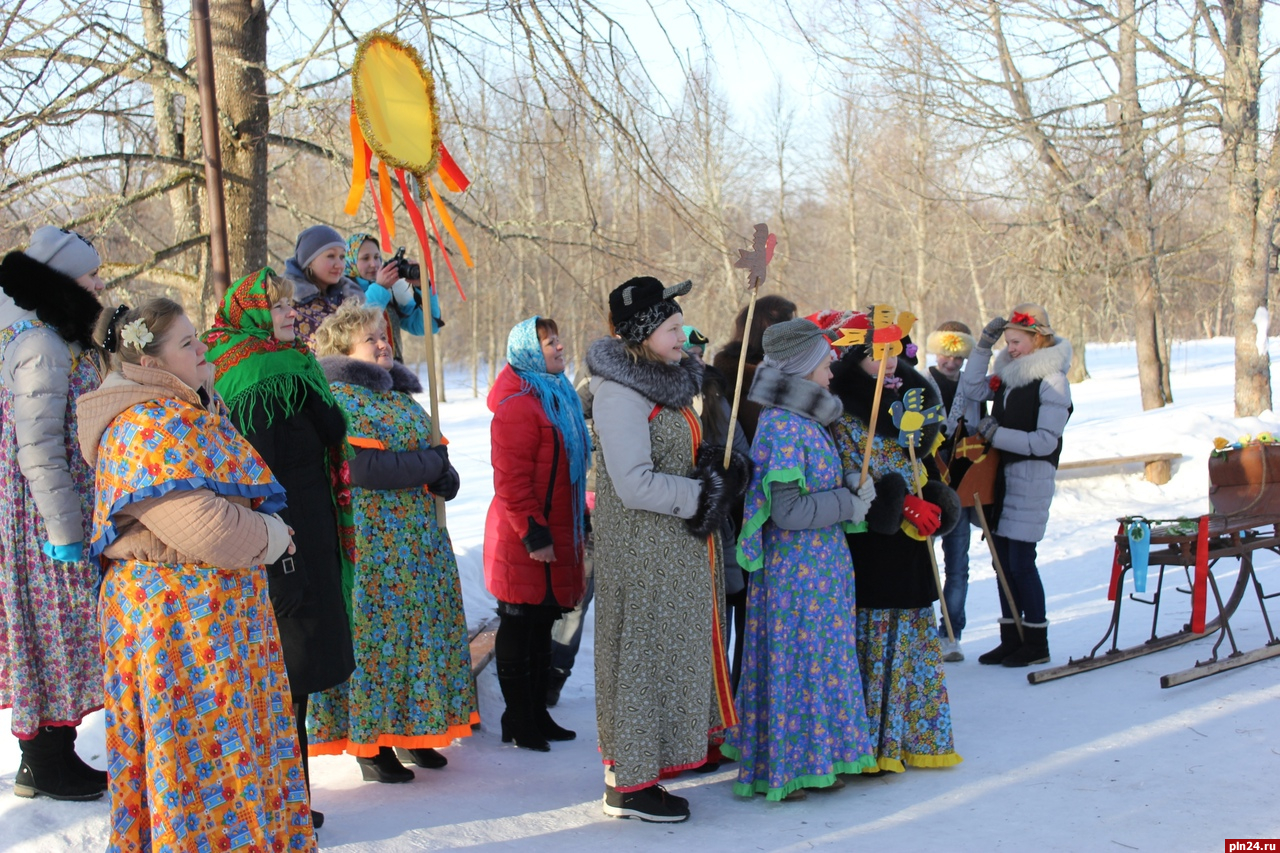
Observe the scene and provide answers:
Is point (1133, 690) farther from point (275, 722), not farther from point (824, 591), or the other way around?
point (275, 722)

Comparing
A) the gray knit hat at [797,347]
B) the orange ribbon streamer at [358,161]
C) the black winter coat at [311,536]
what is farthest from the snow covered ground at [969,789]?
the orange ribbon streamer at [358,161]

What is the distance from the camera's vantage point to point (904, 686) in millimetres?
4125

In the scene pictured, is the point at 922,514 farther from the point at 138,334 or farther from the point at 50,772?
the point at 50,772

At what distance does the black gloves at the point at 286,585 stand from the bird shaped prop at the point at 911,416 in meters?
2.37

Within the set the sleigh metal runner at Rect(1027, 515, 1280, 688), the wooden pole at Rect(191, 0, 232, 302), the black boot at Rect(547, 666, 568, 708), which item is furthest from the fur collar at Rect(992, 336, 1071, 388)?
the wooden pole at Rect(191, 0, 232, 302)

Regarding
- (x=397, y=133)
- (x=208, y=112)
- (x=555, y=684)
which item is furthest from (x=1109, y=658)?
(x=208, y=112)

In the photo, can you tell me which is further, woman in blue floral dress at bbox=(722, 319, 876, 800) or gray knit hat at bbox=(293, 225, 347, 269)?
gray knit hat at bbox=(293, 225, 347, 269)

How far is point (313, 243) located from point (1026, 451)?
3.74 meters

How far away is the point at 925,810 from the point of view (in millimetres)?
3744

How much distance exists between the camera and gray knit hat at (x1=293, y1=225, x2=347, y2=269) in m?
4.78

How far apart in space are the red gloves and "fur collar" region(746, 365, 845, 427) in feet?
1.55

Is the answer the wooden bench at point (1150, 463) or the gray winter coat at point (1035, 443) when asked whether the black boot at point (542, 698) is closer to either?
the gray winter coat at point (1035, 443)

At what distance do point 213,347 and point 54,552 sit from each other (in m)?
0.89

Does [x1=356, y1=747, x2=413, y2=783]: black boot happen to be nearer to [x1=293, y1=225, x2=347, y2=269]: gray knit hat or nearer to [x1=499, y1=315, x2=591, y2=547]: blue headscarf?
[x1=499, y1=315, x2=591, y2=547]: blue headscarf
